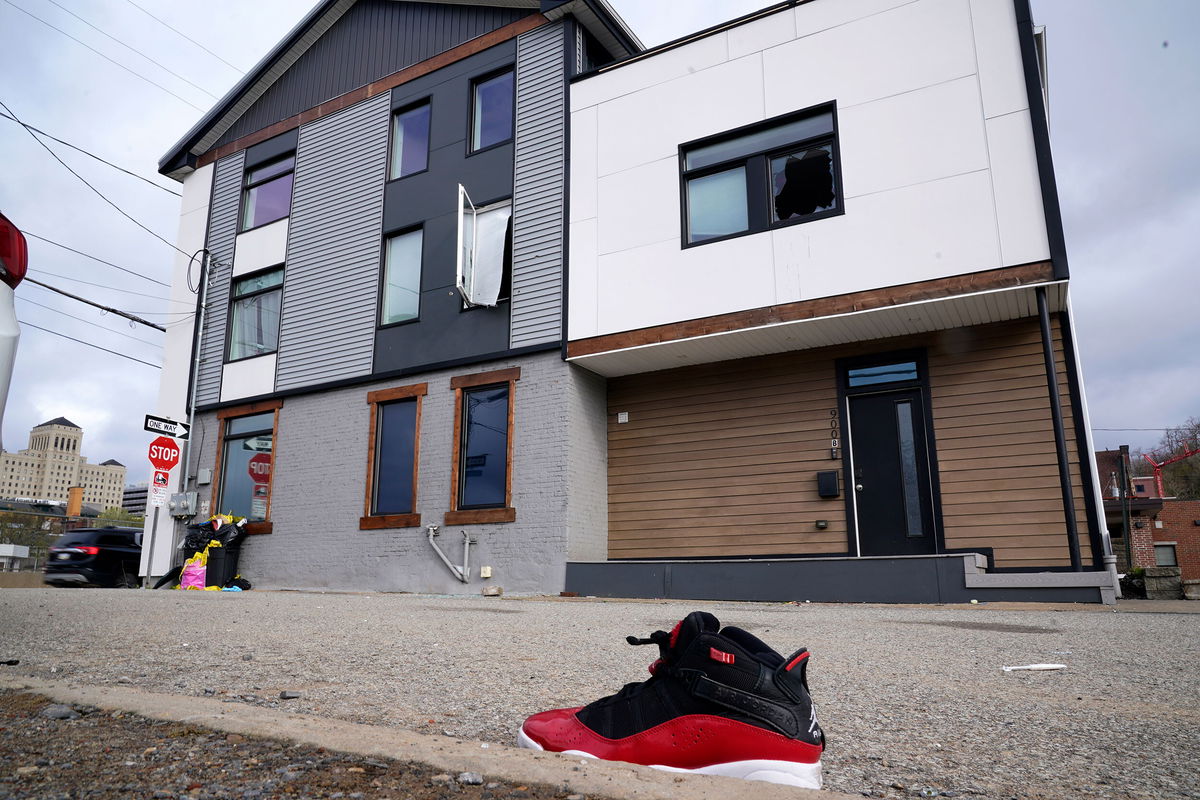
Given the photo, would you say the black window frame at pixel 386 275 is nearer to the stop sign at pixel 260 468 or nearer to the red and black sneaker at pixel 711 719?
the stop sign at pixel 260 468

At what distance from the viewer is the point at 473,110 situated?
12.6 meters

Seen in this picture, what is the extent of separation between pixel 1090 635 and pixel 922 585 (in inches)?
120

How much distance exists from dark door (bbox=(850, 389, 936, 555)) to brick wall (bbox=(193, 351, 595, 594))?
3.45m

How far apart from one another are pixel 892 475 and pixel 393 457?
22.9 feet

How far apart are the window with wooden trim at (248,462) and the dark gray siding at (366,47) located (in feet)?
18.7

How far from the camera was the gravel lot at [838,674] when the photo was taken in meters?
2.00

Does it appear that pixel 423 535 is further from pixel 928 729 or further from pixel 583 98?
pixel 928 729

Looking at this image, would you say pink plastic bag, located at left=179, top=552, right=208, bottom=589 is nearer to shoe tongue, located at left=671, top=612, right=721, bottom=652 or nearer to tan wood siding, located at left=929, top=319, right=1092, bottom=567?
tan wood siding, located at left=929, top=319, right=1092, bottom=567

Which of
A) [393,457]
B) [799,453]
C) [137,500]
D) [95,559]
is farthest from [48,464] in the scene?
[799,453]

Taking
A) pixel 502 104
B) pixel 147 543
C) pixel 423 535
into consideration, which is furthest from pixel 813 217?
pixel 147 543

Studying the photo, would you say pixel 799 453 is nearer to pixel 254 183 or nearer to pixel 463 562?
pixel 463 562

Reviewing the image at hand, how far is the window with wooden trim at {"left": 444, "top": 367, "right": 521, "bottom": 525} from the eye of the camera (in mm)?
10758

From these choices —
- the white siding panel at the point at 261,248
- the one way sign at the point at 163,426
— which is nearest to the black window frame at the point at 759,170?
the white siding panel at the point at 261,248

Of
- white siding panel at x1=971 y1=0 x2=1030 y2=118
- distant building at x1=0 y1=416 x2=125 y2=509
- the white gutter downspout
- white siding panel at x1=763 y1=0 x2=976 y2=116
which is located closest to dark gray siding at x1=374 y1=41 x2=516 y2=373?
the white gutter downspout
